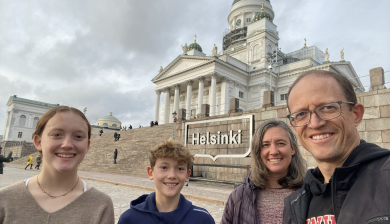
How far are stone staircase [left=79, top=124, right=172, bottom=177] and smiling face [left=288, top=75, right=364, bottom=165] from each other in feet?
49.8

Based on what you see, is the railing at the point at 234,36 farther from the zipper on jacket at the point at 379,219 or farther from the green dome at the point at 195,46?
the zipper on jacket at the point at 379,219

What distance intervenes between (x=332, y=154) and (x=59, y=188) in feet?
6.88

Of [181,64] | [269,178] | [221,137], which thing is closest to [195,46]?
[181,64]

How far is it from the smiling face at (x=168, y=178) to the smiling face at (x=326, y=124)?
1.33 meters

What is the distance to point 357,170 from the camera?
4.33 ft

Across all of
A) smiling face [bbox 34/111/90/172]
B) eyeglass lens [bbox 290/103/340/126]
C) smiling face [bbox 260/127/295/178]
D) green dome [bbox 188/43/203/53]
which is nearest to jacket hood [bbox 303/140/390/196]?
eyeglass lens [bbox 290/103/340/126]

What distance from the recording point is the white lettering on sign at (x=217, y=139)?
1322cm

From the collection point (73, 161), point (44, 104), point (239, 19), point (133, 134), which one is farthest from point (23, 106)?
point (73, 161)

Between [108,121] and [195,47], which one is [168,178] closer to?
[195,47]

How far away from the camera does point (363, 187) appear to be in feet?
4.00

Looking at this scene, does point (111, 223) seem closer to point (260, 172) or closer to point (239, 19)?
point (260, 172)

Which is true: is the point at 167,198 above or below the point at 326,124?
below

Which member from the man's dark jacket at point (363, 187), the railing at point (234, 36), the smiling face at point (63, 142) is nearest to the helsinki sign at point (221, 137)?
the smiling face at point (63, 142)

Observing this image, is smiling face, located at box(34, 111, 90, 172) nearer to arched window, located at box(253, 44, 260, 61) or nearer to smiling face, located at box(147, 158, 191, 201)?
smiling face, located at box(147, 158, 191, 201)
